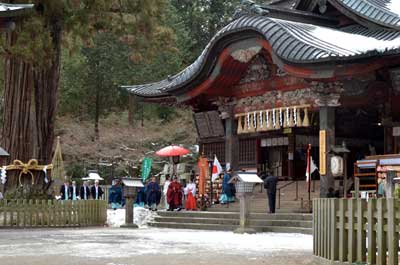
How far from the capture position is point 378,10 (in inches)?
782

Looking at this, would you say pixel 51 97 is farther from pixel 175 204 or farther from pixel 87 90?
pixel 87 90

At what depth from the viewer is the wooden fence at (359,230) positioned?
719 cm

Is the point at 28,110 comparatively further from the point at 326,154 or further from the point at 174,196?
the point at 326,154

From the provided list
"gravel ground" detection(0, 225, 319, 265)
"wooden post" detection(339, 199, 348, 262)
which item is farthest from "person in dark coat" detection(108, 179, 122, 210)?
"wooden post" detection(339, 199, 348, 262)

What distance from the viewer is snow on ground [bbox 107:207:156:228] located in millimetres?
20578

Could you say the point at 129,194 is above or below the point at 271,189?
below

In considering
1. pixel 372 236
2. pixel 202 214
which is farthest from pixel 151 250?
pixel 202 214

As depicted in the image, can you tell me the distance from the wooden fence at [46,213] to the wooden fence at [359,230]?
1088cm

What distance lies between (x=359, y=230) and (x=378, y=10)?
13502mm

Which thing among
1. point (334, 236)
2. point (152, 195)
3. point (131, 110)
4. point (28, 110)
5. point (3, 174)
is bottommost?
point (152, 195)

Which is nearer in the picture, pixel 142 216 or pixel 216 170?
pixel 142 216

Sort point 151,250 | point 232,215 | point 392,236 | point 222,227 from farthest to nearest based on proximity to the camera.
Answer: point 232,215 → point 222,227 → point 151,250 → point 392,236

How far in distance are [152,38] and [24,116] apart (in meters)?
4.75

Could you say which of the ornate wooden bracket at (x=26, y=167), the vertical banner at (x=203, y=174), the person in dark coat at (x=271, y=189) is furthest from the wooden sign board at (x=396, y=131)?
the ornate wooden bracket at (x=26, y=167)
